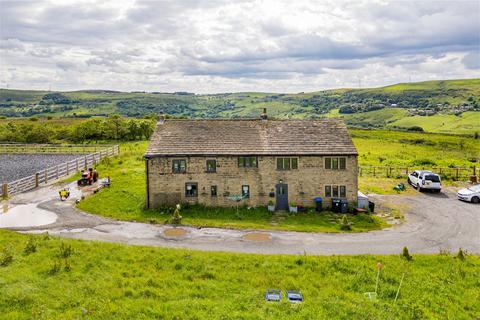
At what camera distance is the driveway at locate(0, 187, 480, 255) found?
23.4 m

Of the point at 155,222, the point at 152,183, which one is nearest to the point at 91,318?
the point at 155,222

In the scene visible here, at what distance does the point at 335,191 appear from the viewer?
3238cm

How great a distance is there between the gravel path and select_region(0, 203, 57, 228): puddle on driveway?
50.6 ft

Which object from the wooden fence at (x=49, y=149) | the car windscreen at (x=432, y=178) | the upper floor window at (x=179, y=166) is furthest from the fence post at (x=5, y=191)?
the car windscreen at (x=432, y=178)

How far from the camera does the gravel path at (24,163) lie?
46.8m

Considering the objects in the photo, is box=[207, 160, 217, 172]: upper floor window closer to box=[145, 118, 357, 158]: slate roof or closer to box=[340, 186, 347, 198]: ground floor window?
box=[145, 118, 357, 158]: slate roof

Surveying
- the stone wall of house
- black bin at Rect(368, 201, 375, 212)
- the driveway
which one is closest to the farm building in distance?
the stone wall of house

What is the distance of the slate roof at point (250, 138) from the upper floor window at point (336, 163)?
0.57 metres

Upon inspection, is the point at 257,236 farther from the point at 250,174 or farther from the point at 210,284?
the point at 250,174

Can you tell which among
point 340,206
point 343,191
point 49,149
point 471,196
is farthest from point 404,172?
point 49,149

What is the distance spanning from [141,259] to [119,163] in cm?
3276

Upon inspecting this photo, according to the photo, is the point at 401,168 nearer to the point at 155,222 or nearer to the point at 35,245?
the point at 155,222

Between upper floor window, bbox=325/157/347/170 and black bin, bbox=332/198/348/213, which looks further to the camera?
upper floor window, bbox=325/157/347/170

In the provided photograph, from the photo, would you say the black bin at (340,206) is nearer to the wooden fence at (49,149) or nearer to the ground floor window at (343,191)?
the ground floor window at (343,191)
